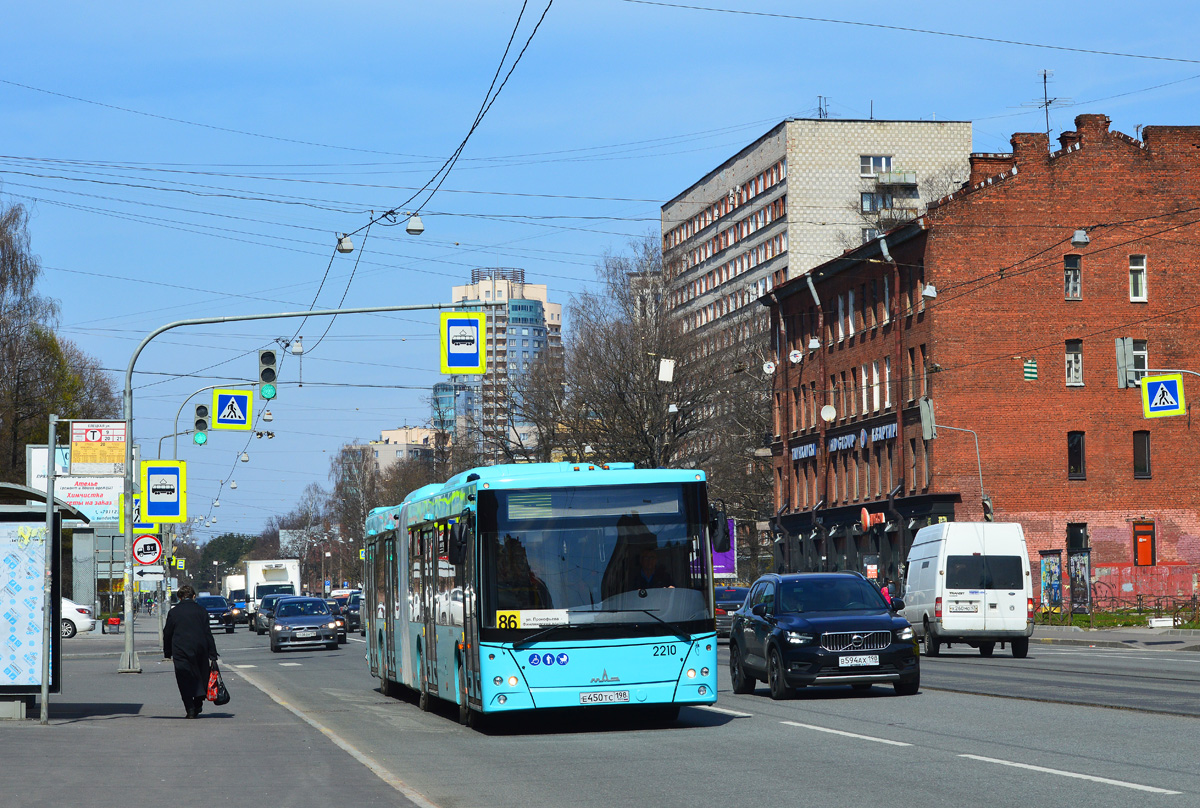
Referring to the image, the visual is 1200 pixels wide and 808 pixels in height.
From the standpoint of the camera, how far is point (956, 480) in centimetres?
5859

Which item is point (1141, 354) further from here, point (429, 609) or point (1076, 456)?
point (429, 609)

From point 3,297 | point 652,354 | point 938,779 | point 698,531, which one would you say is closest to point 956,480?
point 652,354

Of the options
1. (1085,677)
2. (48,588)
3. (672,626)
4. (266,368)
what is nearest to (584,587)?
(672,626)

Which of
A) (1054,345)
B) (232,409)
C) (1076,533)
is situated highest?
(1054,345)

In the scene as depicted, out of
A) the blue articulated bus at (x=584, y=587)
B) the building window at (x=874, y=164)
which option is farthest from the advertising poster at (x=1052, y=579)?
the building window at (x=874, y=164)

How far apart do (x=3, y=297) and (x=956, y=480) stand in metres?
37.9

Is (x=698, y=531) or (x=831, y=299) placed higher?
(x=831, y=299)

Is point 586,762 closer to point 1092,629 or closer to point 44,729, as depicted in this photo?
point 44,729

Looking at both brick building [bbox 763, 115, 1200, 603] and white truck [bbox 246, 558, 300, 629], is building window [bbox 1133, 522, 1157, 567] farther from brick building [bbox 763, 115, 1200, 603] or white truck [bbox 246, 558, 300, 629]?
white truck [bbox 246, 558, 300, 629]

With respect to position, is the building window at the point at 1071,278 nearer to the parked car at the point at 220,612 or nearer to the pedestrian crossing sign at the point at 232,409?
the pedestrian crossing sign at the point at 232,409

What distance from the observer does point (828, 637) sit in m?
19.8

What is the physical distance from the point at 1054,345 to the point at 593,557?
47103 millimetres

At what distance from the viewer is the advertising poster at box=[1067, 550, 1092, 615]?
45469 mm

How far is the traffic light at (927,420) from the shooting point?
57.3 meters
